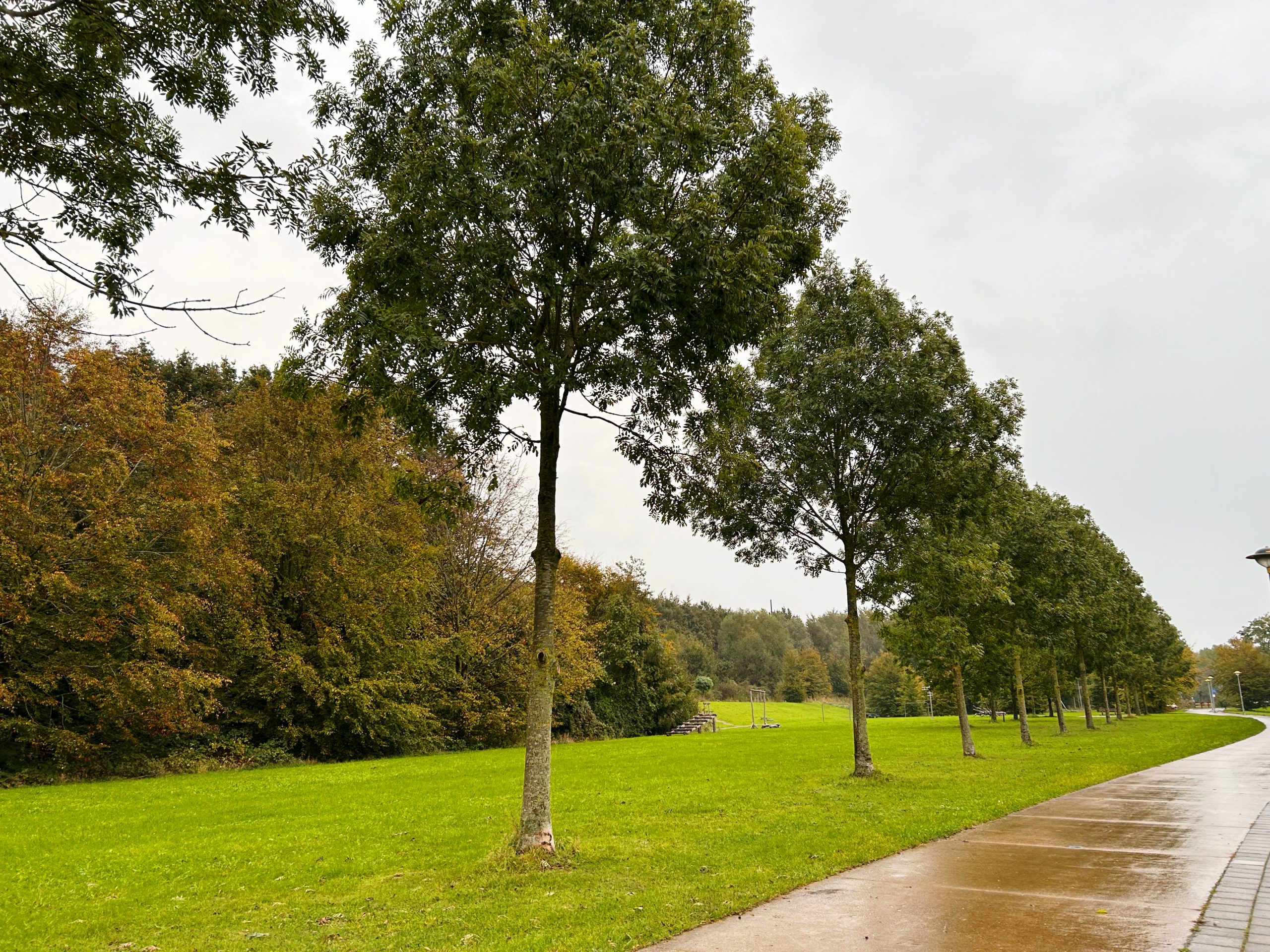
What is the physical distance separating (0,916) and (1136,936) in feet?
29.0

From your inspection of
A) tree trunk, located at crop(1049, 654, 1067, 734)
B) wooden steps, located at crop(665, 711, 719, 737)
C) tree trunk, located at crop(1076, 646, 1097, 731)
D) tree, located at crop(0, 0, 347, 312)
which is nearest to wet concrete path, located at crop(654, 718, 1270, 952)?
tree, located at crop(0, 0, 347, 312)

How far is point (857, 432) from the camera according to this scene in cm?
1697

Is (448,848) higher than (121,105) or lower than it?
lower

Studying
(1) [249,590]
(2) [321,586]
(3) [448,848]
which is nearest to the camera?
(3) [448,848]

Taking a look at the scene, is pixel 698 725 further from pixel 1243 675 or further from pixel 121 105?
pixel 1243 675

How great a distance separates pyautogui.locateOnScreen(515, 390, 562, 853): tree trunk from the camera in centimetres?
827

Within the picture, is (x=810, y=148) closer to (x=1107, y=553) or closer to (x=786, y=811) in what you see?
(x=786, y=811)

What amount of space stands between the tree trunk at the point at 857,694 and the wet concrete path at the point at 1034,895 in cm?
629

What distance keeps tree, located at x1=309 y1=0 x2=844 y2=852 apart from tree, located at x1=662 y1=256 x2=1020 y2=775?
22.5ft

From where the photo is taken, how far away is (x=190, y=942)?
5738 millimetres

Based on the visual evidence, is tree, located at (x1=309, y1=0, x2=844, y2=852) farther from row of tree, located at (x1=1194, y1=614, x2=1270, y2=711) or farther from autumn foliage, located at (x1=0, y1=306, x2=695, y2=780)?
row of tree, located at (x1=1194, y1=614, x2=1270, y2=711)

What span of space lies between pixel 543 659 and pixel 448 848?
3003 millimetres

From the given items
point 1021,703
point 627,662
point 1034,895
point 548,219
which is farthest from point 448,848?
point 627,662

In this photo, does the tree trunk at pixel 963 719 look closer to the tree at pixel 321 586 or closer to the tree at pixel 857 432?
the tree at pixel 857 432
